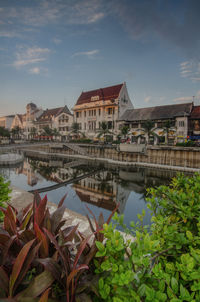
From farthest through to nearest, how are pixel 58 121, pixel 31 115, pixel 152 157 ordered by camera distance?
pixel 31 115 < pixel 58 121 < pixel 152 157

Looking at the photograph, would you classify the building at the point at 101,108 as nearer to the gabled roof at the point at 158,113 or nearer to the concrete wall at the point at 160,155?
the gabled roof at the point at 158,113

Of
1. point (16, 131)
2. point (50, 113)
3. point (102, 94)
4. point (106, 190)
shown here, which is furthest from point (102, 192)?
point (16, 131)

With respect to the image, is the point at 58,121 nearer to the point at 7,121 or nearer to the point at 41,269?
the point at 7,121

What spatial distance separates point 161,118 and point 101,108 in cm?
1740

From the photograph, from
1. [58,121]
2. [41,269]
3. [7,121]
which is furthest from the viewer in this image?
[7,121]

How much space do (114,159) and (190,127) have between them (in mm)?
17900

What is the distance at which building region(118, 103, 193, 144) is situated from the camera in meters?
33.3

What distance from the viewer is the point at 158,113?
37312mm

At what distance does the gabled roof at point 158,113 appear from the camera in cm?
3447

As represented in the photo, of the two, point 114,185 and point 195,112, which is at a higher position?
point 195,112

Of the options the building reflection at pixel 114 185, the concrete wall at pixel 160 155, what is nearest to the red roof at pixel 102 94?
the concrete wall at pixel 160 155

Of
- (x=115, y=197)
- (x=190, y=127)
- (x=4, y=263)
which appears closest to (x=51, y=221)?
(x=4, y=263)

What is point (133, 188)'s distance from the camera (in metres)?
17.0

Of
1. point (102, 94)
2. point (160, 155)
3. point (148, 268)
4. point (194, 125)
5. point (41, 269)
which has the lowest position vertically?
point (160, 155)
